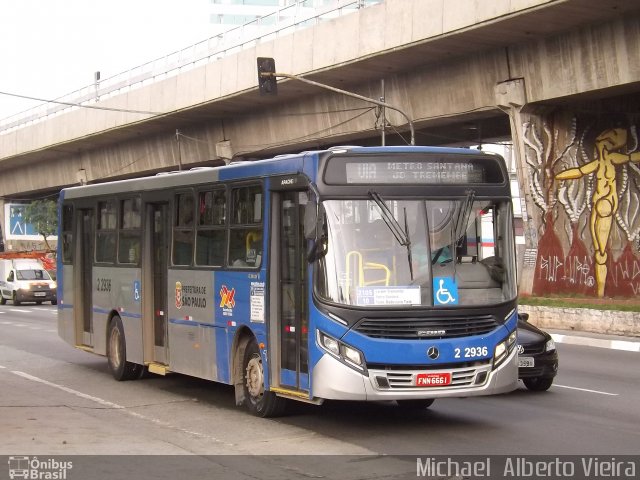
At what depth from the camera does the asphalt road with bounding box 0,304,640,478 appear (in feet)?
31.6

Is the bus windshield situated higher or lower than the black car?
higher

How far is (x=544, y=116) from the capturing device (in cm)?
2855

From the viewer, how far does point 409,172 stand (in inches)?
416

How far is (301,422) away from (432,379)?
186cm

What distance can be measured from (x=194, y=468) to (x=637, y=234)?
21.1 m

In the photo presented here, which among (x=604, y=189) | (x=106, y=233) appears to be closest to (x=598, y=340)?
(x=604, y=189)

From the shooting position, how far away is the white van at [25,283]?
147 ft

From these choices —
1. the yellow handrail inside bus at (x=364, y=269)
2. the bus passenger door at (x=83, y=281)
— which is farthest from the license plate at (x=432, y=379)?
the bus passenger door at (x=83, y=281)

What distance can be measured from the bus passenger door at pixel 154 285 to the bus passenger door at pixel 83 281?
259 cm

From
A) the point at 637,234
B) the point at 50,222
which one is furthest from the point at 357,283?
the point at 50,222

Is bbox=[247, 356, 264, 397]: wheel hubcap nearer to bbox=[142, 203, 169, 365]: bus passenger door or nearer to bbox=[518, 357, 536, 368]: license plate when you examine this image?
bbox=[142, 203, 169, 365]: bus passenger door

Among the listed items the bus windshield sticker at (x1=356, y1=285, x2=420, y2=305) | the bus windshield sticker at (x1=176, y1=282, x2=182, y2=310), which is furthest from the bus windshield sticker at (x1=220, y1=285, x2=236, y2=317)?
the bus windshield sticker at (x1=356, y1=285, x2=420, y2=305)

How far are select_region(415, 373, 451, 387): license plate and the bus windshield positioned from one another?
0.67 meters

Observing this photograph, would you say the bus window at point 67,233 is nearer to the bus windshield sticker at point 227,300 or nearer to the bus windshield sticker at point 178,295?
the bus windshield sticker at point 178,295
